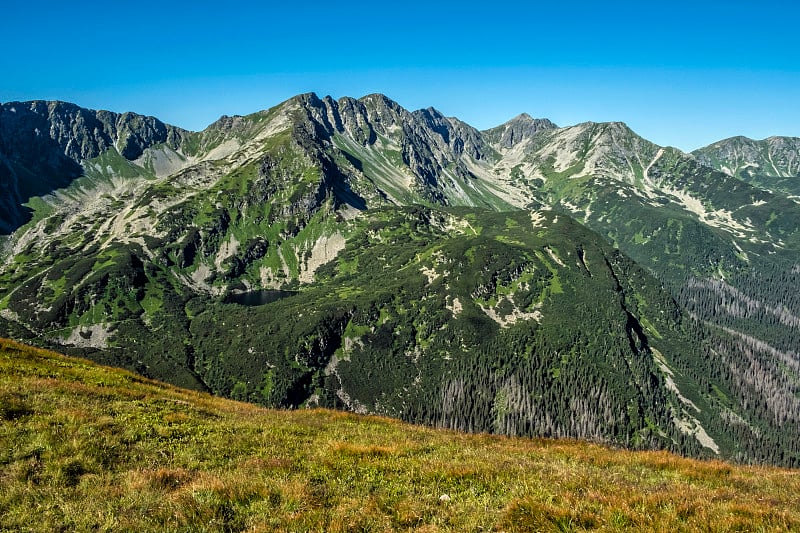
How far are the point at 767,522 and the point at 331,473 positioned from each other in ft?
39.2

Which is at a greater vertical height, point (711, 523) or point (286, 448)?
point (711, 523)

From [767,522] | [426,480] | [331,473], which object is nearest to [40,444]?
[331,473]

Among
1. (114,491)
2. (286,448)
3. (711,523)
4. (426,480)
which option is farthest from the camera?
(286,448)

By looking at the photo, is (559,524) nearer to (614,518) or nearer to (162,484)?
(614,518)

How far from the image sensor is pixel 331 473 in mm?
13969

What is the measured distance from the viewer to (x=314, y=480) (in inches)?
526

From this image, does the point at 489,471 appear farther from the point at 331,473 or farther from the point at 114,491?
the point at 114,491

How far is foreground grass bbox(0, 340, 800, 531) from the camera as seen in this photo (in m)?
10.6

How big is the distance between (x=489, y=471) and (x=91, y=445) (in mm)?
13485

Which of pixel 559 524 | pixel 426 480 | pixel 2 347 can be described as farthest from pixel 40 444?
pixel 2 347

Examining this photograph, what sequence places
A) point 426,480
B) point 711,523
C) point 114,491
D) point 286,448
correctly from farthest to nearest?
point 286,448, point 426,480, point 114,491, point 711,523

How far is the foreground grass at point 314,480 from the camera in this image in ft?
34.8

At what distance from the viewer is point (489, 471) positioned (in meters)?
14.4

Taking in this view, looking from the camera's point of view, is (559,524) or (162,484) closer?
(559,524)
